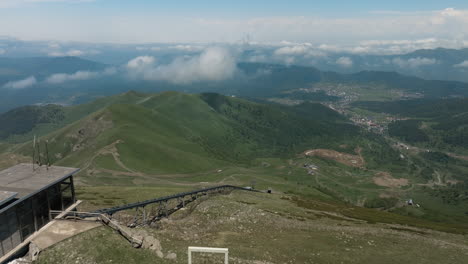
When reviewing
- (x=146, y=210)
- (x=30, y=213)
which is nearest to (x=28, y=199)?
(x=30, y=213)

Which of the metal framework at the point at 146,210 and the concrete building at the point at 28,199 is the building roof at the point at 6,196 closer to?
the concrete building at the point at 28,199

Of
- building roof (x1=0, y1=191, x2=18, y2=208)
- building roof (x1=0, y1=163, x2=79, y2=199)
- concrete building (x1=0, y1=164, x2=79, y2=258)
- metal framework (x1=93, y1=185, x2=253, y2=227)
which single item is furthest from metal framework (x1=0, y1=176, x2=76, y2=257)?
metal framework (x1=93, y1=185, x2=253, y2=227)

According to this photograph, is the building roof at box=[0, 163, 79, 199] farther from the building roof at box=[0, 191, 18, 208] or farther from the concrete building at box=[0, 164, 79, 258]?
the building roof at box=[0, 191, 18, 208]

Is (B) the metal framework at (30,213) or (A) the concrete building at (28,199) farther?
(A) the concrete building at (28,199)

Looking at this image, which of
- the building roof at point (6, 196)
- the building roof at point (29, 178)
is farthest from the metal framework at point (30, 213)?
the building roof at point (29, 178)

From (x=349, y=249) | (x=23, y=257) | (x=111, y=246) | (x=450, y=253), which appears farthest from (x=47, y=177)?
(x=450, y=253)

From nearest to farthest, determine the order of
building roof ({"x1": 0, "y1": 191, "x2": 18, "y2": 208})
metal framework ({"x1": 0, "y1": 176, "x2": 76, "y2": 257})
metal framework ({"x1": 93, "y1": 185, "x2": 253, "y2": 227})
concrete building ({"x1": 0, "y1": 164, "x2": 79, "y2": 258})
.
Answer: building roof ({"x1": 0, "y1": 191, "x2": 18, "y2": 208}), metal framework ({"x1": 0, "y1": 176, "x2": 76, "y2": 257}), concrete building ({"x1": 0, "y1": 164, "x2": 79, "y2": 258}), metal framework ({"x1": 93, "y1": 185, "x2": 253, "y2": 227})

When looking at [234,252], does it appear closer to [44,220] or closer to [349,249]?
[349,249]
